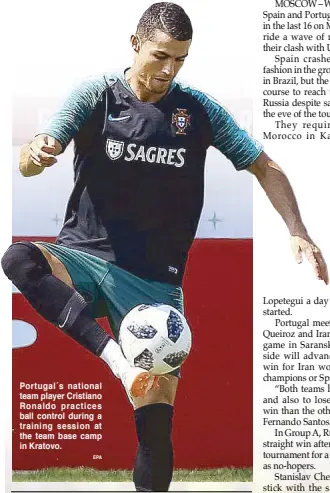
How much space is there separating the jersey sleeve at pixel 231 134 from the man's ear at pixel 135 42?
0.21 m

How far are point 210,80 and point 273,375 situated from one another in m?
1.06

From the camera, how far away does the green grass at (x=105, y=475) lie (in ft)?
16.2

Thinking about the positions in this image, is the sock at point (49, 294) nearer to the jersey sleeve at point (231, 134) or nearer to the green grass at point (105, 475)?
the green grass at point (105, 475)

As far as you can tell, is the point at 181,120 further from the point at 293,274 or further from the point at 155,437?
the point at 155,437

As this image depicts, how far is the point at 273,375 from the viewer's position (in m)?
4.92

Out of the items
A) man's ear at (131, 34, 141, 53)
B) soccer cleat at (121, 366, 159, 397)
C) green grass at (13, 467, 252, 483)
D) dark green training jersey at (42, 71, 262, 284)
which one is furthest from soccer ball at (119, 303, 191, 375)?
man's ear at (131, 34, 141, 53)

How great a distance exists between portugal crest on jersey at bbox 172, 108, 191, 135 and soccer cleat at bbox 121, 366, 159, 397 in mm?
847

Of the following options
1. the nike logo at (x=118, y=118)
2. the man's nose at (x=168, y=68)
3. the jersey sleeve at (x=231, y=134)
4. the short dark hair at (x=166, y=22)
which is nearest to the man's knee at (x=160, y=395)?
the jersey sleeve at (x=231, y=134)

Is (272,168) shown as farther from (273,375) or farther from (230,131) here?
(273,375)

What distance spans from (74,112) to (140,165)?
0.30m

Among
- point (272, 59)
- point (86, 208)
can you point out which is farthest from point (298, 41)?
point (86, 208)

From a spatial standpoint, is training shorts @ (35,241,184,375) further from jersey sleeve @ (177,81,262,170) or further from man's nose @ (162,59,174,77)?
man's nose @ (162,59,174,77)

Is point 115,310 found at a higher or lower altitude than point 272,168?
lower

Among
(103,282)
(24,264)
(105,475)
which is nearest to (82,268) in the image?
(103,282)
